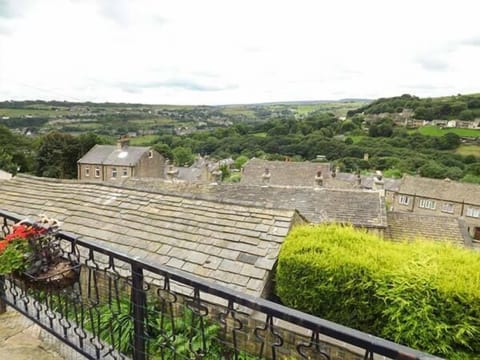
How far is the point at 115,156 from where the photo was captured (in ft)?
131

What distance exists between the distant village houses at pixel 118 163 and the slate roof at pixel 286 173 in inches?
534

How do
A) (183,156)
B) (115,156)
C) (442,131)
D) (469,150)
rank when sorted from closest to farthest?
(115,156) → (469,150) → (183,156) → (442,131)

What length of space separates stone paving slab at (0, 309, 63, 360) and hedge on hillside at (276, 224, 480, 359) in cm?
327

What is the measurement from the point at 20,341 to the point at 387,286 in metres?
4.37

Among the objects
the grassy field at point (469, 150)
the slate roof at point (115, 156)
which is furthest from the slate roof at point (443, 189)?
the grassy field at point (469, 150)

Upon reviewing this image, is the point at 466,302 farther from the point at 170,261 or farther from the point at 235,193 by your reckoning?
the point at 235,193

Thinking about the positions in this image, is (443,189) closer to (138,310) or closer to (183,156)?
(138,310)

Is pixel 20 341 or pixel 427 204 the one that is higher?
pixel 20 341

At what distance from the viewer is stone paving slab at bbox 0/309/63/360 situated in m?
2.87

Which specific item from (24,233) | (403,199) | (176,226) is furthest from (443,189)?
(24,233)

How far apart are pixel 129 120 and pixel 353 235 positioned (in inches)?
4091

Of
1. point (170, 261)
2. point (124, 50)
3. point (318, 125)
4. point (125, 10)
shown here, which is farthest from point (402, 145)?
point (170, 261)

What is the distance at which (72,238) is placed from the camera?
271cm

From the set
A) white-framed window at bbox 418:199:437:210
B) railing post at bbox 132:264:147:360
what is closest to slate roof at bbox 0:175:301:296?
railing post at bbox 132:264:147:360
